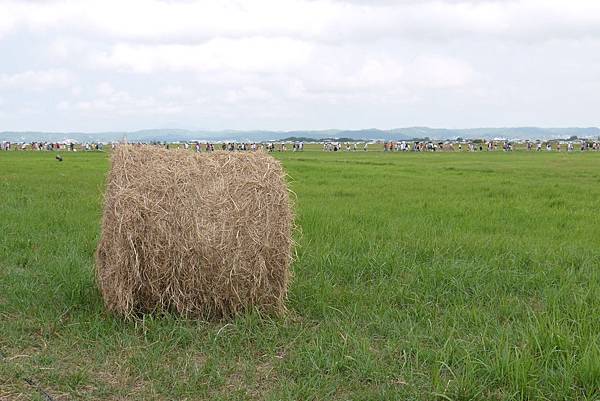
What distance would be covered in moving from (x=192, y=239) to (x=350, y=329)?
6.08ft

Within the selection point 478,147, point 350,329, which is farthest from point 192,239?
point 478,147

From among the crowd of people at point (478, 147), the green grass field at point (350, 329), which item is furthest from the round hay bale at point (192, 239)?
the crowd of people at point (478, 147)

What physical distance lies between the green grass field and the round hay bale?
28 centimetres

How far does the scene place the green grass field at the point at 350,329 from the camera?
16.5 ft

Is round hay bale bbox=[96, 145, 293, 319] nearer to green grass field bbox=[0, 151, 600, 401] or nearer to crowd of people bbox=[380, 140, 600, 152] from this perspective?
green grass field bbox=[0, 151, 600, 401]

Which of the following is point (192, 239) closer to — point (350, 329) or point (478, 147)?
point (350, 329)

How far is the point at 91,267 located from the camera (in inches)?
332

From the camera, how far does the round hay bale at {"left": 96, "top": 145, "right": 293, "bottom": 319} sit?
21.5ft

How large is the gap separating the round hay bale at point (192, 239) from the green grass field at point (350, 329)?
0.91ft

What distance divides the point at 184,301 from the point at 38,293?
1.95m

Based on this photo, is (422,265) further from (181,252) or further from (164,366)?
(164,366)

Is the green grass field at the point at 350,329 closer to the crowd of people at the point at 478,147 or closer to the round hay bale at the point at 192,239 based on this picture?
the round hay bale at the point at 192,239

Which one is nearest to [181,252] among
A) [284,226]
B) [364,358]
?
[284,226]

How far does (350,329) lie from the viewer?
6168 mm
